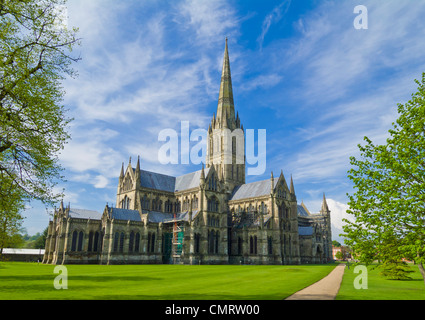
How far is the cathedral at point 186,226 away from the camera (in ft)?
181

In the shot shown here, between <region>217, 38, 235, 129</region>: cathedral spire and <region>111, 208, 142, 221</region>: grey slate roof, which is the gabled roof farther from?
<region>217, 38, 235, 129</region>: cathedral spire

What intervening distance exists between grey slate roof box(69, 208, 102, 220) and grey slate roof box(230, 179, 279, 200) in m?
32.6

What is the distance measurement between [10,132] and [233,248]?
58945 millimetres

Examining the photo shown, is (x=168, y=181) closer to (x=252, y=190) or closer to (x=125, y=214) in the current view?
(x=125, y=214)

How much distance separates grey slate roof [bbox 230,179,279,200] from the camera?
7288 centimetres

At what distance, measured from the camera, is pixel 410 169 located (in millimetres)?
16672

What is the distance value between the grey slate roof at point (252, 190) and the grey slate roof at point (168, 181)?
11.3 meters

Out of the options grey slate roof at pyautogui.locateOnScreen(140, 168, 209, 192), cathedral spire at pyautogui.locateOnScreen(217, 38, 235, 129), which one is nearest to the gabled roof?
grey slate roof at pyautogui.locateOnScreen(140, 168, 209, 192)

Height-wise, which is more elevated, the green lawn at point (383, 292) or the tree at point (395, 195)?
the tree at point (395, 195)

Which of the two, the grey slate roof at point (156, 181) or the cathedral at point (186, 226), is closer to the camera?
the cathedral at point (186, 226)

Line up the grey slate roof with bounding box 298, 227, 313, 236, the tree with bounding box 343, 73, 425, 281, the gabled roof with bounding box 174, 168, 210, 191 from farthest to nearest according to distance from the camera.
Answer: the grey slate roof with bounding box 298, 227, 313, 236
the gabled roof with bounding box 174, 168, 210, 191
the tree with bounding box 343, 73, 425, 281

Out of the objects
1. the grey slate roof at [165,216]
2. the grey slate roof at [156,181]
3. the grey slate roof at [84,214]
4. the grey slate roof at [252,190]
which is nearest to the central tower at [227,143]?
the grey slate roof at [252,190]

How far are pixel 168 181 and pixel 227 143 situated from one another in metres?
21.0

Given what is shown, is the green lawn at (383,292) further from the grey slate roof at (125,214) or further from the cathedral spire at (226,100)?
the cathedral spire at (226,100)
